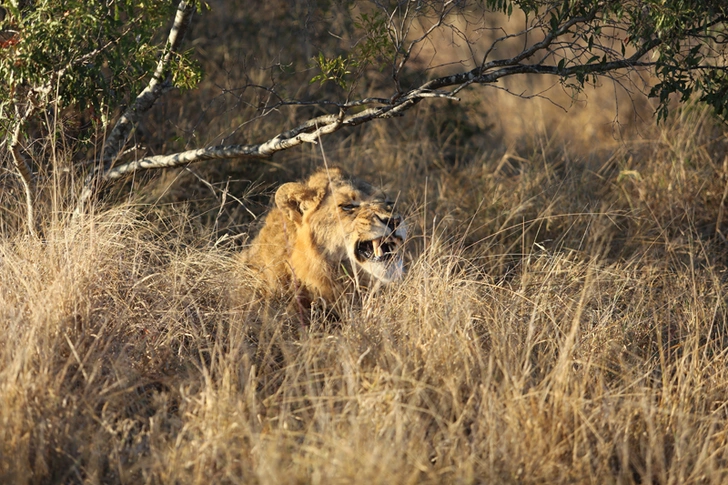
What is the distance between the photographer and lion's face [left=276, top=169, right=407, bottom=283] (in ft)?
16.4

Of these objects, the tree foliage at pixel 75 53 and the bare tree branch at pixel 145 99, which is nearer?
the tree foliage at pixel 75 53

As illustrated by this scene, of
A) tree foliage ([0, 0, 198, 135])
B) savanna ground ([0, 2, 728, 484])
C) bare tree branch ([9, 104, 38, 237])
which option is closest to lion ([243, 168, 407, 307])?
savanna ground ([0, 2, 728, 484])

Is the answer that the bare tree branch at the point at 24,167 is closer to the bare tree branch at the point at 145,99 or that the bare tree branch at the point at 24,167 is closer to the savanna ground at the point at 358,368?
the savanna ground at the point at 358,368

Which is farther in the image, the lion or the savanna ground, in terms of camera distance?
the lion

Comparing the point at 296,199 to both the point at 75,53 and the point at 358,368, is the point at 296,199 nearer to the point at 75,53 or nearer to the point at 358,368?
the point at 75,53

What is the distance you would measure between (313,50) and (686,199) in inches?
167

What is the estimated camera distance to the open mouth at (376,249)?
16.6 ft

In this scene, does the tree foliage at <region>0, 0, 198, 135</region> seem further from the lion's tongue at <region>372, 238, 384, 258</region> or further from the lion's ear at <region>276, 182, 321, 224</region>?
the lion's tongue at <region>372, 238, 384, 258</region>

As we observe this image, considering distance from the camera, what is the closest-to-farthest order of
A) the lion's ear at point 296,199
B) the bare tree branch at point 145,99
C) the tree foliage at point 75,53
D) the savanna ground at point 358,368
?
the savanna ground at point 358,368 → the tree foliage at point 75,53 → the lion's ear at point 296,199 → the bare tree branch at point 145,99

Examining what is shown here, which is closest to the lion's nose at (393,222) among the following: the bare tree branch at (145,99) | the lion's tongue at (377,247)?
the lion's tongue at (377,247)

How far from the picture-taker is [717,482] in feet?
11.0

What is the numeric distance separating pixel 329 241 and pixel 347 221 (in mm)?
158

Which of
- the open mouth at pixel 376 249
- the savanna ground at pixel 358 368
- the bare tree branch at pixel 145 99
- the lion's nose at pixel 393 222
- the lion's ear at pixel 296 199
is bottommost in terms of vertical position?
the savanna ground at pixel 358 368

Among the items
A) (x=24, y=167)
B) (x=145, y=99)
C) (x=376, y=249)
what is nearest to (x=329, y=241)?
(x=376, y=249)
